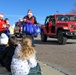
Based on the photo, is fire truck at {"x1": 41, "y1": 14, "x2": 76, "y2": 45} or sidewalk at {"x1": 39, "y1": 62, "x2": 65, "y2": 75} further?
fire truck at {"x1": 41, "y1": 14, "x2": 76, "y2": 45}

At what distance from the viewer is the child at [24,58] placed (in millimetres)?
6735

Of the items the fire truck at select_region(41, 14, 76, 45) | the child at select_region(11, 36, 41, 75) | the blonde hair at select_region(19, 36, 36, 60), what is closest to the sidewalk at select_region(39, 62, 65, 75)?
the child at select_region(11, 36, 41, 75)

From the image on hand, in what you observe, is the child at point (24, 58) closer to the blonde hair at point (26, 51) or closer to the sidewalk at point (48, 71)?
the blonde hair at point (26, 51)

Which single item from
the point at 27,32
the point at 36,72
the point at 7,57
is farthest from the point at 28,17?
the point at 36,72

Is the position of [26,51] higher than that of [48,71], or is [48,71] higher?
[26,51]

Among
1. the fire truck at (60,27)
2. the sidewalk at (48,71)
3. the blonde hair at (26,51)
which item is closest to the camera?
the blonde hair at (26,51)

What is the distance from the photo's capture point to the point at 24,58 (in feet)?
22.2

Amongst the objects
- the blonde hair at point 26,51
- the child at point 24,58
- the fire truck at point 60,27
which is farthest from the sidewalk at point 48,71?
the fire truck at point 60,27

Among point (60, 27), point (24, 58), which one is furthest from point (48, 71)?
point (60, 27)

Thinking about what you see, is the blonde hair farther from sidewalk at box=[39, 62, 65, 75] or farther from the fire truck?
the fire truck

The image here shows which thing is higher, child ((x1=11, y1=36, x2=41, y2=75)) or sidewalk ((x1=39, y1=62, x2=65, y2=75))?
child ((x1=11, y1=36, x2=41, y2=75))

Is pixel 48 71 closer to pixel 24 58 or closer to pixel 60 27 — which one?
pixel 24 58

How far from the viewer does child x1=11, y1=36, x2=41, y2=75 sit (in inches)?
265

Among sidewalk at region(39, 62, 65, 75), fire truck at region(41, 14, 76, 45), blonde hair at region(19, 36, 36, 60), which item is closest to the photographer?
blonde hair at region(19, 36, 36, 60)
